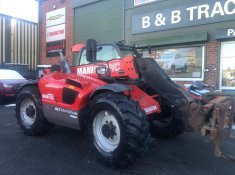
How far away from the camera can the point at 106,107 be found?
14.2 ft

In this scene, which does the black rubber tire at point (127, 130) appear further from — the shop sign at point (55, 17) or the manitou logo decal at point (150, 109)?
the shop sign at point (55, 17)

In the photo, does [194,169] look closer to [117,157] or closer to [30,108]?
[117,157]

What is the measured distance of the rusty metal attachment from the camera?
3.92 metres

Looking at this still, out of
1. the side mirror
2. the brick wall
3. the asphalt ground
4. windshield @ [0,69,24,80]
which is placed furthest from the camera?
the brick wall

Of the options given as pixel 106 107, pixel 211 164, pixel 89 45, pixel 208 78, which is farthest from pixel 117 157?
pixel 208 78

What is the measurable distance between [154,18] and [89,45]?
29.3 feet

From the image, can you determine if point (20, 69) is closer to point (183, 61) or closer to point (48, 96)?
point (183, 61)

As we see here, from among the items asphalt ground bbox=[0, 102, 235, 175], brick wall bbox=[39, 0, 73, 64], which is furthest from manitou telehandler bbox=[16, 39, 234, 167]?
brick wall bbox=[39, 0, 73, 64]

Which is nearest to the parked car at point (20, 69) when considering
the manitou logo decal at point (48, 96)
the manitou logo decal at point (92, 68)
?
the manitou logo decal at point (48, 96)

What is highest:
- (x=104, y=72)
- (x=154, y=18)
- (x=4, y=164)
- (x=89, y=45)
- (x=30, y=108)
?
(x=154, y=18)

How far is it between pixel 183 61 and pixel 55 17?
10121 millimetres

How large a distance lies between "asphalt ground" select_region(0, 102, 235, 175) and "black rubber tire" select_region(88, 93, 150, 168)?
0.20 m

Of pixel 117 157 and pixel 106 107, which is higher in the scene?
pixel 106 107

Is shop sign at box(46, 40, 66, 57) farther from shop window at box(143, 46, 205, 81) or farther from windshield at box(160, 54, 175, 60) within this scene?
windshield at box(160, 54, 175, 60)
